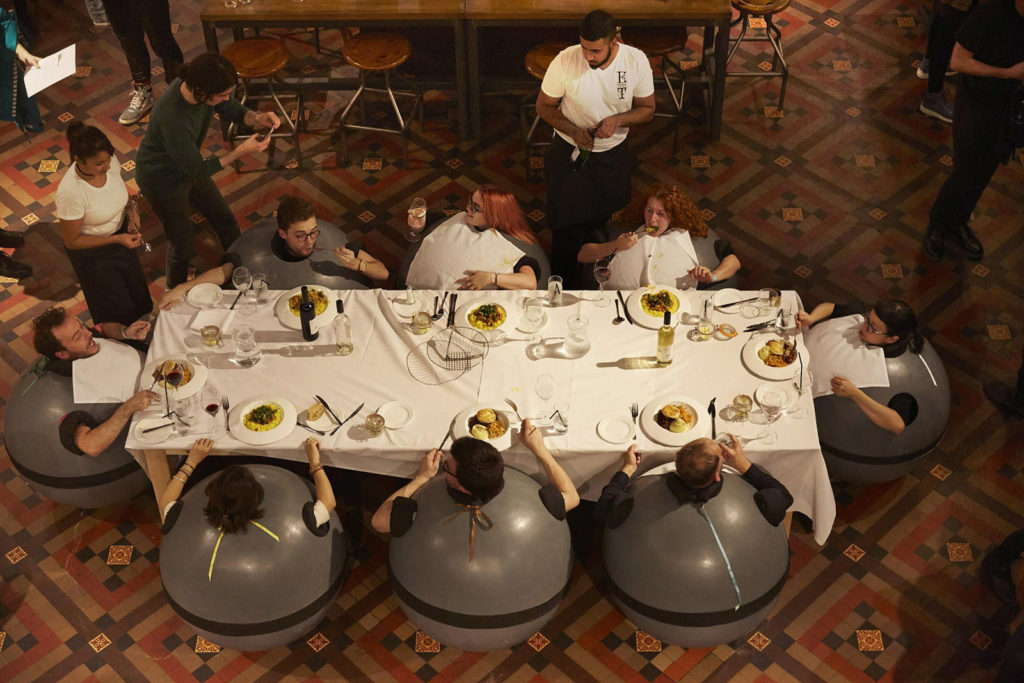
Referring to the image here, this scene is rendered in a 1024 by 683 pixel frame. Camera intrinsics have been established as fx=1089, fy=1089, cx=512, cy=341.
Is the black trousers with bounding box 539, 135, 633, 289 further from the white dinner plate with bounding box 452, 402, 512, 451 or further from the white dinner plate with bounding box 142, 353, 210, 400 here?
the white dinner plate with bounding box 142, 353, 210, 400

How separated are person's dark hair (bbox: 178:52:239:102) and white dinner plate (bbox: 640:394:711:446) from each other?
2.85m

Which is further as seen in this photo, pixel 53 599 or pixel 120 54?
pixel 120 54

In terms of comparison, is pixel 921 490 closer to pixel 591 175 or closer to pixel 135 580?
pixel 591 175

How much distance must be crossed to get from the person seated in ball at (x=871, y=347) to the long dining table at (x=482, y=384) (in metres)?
0.15

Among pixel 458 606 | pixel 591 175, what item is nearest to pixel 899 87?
pixel 591 175

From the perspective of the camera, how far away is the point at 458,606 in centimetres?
462

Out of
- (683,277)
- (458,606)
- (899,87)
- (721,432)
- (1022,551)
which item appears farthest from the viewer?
(899,87)

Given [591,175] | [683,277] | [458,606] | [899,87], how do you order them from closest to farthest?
[458,606] → [683,277] → [591,175] → [899,87]

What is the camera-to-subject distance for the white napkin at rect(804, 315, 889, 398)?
521cm

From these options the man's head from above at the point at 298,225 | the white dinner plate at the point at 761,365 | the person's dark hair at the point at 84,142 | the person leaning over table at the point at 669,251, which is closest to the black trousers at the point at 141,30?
the person's dark hair at the point at 84,142

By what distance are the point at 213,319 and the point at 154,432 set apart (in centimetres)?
75

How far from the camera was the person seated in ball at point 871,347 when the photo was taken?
509cm

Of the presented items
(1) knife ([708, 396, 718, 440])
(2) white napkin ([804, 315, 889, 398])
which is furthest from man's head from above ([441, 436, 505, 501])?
(2) white napkin ([804, 315, 889, 398])

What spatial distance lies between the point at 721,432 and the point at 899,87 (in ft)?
14.7
